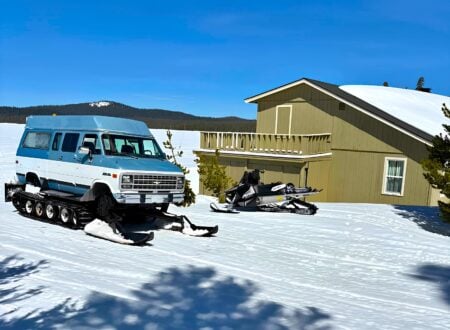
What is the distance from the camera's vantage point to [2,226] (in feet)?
30.5

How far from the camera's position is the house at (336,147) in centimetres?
1906

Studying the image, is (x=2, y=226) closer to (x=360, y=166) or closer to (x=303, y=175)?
(x=303, y=175)

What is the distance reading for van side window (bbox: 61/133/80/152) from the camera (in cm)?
1012

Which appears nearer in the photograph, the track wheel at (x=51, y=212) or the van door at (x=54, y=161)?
the track wheel at (x=51, y=212)

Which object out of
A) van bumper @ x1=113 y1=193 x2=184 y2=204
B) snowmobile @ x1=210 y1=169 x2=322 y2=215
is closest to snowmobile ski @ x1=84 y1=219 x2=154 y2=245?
van bumper @ x1=113 y1=193 x2=184 y2=204

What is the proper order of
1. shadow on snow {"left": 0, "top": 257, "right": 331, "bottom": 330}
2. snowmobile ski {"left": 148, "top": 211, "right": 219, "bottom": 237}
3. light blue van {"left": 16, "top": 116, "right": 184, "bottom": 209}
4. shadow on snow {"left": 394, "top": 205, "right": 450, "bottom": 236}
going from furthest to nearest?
shadow on snow {"left": 394, "top": 205, "right": 450, "bottom": 236}
snowmobile ski {"left": 148, "top": 211, "right": 219, "bottom": 237}
light blue van {"left": 16, "top": 116, "right": 184, "bottom": 209}
shadow on snow {"left": 0, "top": 257, "right": 331, "bottom": 330}

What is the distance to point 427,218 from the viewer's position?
12992 mm

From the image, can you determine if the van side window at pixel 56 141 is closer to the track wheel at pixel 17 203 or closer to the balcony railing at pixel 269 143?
the track wheel at pixel 17 203

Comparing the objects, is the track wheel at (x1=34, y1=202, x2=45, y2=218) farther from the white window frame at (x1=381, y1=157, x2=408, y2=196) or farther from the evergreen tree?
the evergreen tree

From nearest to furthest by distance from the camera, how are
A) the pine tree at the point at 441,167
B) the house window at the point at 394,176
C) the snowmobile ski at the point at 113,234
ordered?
the snowmobile ski at the point at 113,234 → the pine tree at the point at 441,167 → the house window at the point at 394,176

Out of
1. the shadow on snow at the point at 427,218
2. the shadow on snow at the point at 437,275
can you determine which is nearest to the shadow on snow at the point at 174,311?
the shadow on snow at the point at 437,275

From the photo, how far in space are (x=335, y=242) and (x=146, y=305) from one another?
5599 mm

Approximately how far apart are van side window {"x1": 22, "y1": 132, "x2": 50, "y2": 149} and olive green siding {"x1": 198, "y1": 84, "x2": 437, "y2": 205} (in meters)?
11.5

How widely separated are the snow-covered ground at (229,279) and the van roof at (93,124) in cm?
251
